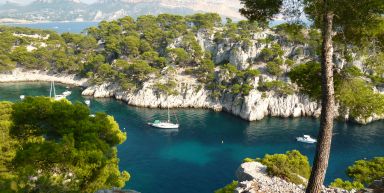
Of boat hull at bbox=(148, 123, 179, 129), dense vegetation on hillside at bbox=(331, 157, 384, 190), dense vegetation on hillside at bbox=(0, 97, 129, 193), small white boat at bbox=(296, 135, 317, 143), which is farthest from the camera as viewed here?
boat hull at bbox=(148, 123, 179, 129)

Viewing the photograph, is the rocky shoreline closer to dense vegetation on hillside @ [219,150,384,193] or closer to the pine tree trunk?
dense vegetation on hillside @ [219,150,384,193]

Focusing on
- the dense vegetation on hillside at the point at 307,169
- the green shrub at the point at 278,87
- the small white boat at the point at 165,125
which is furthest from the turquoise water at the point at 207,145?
the dense vegetation on hillside at the point at 307,169

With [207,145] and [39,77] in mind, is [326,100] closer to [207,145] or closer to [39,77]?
[207,145]

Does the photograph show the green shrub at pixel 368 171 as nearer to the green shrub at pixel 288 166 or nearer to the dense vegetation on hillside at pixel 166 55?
the green shrub at pixel 288 166

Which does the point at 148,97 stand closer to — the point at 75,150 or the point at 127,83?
the point at 127,83

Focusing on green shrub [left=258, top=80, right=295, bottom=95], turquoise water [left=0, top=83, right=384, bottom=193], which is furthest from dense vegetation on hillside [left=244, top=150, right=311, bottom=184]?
green shrub [left=258, top=80, right=295, bottom=95]

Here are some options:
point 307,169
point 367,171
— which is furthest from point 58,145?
point 367,171

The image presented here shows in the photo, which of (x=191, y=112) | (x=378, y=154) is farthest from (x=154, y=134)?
(x=378, y=154)
